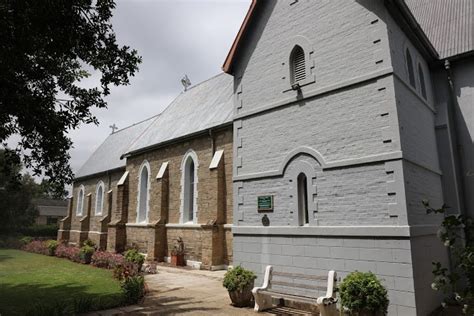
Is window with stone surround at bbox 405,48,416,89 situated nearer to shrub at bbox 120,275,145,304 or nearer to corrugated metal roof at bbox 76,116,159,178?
shrub at bbox 120,275,145,304

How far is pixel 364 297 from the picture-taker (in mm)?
6758

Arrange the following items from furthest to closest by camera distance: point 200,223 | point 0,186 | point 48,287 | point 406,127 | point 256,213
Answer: point 0,186
point 200,223
point 48,287
point 256,213
point 406,127

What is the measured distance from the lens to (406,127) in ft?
26.8

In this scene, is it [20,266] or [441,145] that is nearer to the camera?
[441,145]

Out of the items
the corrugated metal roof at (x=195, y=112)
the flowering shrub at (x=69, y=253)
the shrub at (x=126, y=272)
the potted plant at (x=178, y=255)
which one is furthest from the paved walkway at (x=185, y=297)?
the flowering shrub at (x=69, y=253)

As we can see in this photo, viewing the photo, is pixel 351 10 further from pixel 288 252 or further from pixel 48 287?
pixel 48 287

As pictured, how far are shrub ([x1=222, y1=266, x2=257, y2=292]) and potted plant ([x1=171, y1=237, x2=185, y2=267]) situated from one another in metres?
8.19

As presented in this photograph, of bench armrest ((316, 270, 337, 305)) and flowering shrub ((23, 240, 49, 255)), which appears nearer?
bench armrest ((316, 270, 337, 305))

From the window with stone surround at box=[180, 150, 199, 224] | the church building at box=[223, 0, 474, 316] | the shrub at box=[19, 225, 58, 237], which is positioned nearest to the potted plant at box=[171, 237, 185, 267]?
the window with stone surround at box=[180, 150, 199, 224]

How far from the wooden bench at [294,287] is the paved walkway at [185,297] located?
1.61 feet

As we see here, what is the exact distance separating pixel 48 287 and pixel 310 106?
464 inches

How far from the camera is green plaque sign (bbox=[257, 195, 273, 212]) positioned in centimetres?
984

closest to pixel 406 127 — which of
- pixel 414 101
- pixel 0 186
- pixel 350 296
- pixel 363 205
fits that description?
pixel 414 101

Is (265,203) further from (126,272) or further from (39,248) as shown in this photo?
(39,248)
